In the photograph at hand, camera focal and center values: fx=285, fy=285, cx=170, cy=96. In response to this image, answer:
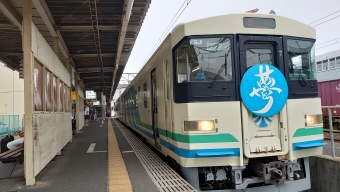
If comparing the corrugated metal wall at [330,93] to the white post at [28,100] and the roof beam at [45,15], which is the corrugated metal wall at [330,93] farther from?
the white post at [28,100]

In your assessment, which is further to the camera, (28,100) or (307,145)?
(28,100)

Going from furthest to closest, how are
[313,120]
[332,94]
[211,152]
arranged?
1. [332,94]
2. [313,120]
3. [211,152]

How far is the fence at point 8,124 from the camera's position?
17.2m

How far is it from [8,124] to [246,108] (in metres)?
17.8

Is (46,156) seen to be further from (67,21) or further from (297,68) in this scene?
(297,68)

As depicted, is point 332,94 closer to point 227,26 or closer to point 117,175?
point 227,26

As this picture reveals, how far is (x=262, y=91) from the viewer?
173 inches

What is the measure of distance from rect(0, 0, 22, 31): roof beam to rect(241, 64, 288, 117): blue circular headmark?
5561 millimetres

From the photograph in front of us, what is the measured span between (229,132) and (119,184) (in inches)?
80.5

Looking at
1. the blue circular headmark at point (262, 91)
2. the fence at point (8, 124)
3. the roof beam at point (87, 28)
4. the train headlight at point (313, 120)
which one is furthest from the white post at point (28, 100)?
the fence at point (8, 124)

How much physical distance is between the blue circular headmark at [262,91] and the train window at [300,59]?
1.62ft

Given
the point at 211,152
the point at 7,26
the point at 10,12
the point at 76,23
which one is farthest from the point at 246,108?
the point at 7,26

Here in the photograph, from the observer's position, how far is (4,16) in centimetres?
727

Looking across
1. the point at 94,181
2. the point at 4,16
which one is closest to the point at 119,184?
the point at 94,181
